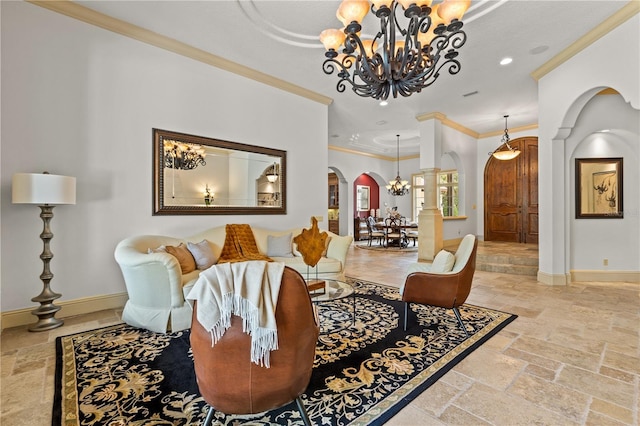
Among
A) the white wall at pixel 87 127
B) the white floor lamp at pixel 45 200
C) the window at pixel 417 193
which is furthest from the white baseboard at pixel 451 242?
the white floor lamp at pixel 45 200

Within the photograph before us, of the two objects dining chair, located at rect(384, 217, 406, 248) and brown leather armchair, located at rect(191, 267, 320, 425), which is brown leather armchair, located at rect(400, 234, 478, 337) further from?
dining chair, located at rect(384, 217, 406, 248)

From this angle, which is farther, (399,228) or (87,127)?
(399,228)

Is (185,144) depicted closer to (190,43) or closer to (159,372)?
(190,43)

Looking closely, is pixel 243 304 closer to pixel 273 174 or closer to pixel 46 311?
pixel 46 311

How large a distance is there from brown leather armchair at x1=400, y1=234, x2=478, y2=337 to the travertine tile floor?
1.47ft

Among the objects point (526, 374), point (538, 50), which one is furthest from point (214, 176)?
point (538, 50)

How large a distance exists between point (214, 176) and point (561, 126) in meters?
5.21

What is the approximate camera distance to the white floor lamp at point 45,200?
107 inches

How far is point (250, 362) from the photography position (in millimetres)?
1328

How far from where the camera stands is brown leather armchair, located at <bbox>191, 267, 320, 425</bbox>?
1.33 meters

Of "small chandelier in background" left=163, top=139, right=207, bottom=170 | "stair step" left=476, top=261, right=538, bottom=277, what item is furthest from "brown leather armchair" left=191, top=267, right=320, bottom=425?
"stair step" left=476, top=261, right=538, bottom=277

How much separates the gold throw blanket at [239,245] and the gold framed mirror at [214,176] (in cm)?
38

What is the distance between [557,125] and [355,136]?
16.7ft

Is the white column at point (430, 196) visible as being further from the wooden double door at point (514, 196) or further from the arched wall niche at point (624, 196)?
the wooden double door at point (514, 196)
